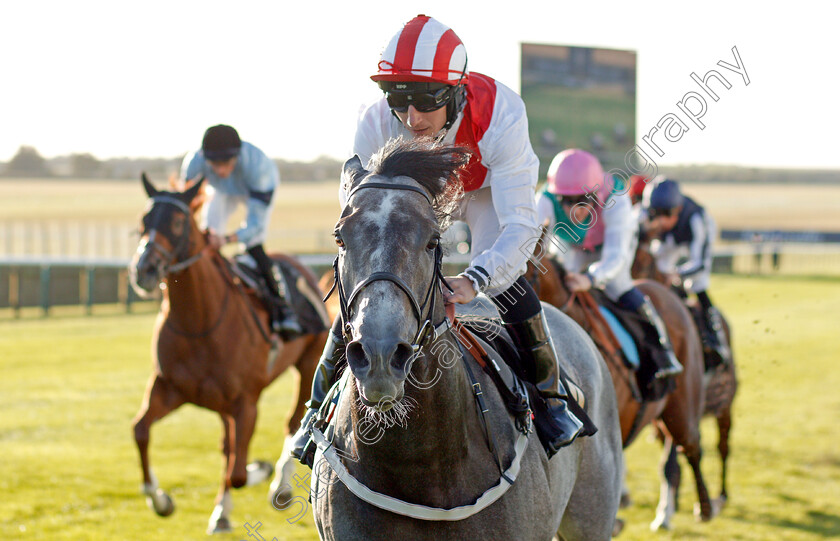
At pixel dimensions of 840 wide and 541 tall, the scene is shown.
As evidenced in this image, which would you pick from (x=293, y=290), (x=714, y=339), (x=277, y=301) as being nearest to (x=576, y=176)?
(x=714, y=339)

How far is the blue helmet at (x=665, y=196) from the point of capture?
8.40m

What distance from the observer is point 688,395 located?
6324 mm

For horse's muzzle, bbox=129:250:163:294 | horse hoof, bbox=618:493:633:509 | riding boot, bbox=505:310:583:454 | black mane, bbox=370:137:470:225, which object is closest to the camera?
black mane, bbox=370:137:470:225

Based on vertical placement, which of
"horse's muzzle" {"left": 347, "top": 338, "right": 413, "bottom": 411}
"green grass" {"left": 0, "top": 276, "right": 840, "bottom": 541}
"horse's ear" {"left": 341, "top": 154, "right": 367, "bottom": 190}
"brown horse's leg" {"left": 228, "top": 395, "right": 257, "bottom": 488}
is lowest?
"green grass" {"left": 0, "top": 276, "right": 840, "bottom": 541}

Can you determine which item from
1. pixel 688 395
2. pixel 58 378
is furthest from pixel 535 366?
pixel 58 378

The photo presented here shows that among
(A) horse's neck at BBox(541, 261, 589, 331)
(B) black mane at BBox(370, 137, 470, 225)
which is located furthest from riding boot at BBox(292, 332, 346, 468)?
(A) horse's neck at BBox(541, 261, 589, 331)

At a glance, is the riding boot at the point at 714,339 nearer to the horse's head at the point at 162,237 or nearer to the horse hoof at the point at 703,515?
the horse hoof at the point at 703,515

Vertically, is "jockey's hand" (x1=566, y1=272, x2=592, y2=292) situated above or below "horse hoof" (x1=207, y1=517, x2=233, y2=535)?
above

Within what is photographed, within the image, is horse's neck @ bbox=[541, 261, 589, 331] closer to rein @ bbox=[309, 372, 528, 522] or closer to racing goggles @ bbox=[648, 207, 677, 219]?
rein @ bbox=[309, 372, 528, 522]

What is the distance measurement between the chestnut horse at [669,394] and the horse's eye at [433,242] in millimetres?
2844

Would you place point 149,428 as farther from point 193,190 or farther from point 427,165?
point 427,165

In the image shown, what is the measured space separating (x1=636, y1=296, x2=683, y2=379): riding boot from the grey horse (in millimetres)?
2957

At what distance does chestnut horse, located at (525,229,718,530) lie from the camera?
5453 mm

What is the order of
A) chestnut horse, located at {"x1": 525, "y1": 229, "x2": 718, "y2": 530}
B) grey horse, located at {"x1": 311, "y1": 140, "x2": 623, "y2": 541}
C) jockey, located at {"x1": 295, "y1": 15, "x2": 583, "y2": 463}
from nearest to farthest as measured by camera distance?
grey horse, located at {"x1": 311, "y1": 140, "x2": 623, "y2": 541}, jockey, located at {"x1": 295, "y1": 15, "x2": 583, "y2": 463}, chestnut horse, located at {"x1": 525, "y1": 229, "x2": 718, "y2": 530}
